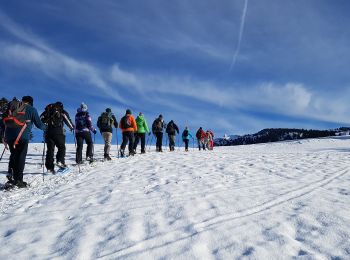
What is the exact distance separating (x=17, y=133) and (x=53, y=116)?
2.36m

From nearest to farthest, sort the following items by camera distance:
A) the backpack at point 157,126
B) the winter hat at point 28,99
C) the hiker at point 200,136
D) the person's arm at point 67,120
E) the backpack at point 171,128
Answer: the winter hat at point 28,99 → the person's arm at point 67,120 → the backpack at point 157,126 → the backpack at point 171,128 → the hiker at point 200,136

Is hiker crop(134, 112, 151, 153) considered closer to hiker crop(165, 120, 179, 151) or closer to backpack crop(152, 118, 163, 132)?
backpack crop(152, 118, 163, 132)

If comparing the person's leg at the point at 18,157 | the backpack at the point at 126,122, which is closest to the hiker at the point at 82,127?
the backpack at the point at 126,122

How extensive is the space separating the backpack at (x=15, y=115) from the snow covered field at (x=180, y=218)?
5.39 feet

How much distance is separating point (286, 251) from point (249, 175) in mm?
5488

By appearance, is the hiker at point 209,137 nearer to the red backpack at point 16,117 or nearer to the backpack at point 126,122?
the backpack at point 126,122

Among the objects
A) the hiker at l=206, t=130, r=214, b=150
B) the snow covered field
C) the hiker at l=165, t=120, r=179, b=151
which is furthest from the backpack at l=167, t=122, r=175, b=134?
the snow covered field

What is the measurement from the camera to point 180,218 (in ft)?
17.1

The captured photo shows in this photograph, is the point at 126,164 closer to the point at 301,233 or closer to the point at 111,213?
the point at 111,213

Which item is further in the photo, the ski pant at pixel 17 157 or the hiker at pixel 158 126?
the hiker at pixel 158 126

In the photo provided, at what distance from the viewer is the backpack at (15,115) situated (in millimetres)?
7965

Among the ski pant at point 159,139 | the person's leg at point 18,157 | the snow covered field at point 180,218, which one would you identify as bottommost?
the snow covered field at point 180,218

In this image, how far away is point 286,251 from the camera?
3.92 metres

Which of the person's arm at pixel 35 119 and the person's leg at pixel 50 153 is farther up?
the person's arm at pixel 35 119
